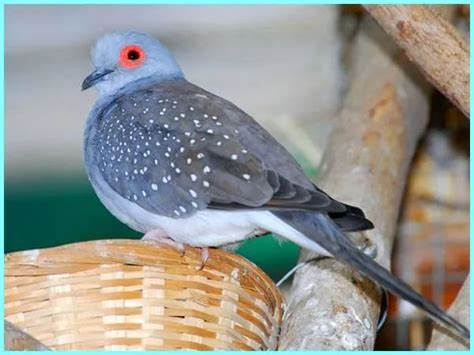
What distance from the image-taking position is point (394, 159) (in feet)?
10.2

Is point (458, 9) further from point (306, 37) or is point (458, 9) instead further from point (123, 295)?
point (123, 295)

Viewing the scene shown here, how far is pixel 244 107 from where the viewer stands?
429cm

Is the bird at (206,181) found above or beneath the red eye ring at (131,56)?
beneath

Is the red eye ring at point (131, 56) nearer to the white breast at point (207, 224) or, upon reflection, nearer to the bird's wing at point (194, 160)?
the bird's wing at point (194, 160)

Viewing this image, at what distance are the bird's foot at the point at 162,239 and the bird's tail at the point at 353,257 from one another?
244 mm

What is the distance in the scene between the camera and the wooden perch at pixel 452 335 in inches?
83.5

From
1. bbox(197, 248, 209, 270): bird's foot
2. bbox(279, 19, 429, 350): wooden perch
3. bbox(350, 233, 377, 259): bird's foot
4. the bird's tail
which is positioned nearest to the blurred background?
bbox(279, 19, 429, 350): wooden perch

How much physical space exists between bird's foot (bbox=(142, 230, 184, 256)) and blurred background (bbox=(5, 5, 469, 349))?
152 centimetres

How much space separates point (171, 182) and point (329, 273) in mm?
454

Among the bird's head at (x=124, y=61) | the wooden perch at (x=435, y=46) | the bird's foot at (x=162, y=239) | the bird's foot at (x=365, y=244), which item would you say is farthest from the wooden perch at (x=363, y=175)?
Result: the bird's head at (x=124, y=61)

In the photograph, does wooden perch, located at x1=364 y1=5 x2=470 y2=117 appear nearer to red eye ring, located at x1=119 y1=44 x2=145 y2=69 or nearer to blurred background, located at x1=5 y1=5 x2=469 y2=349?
red eye ring, located at x1=119 y1=44 x2=145 y2=69

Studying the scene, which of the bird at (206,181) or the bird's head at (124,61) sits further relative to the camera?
the bird's head at (124,61)

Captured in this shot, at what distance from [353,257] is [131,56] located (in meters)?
0.89

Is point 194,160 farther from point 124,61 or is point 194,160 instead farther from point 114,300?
point 124,61
